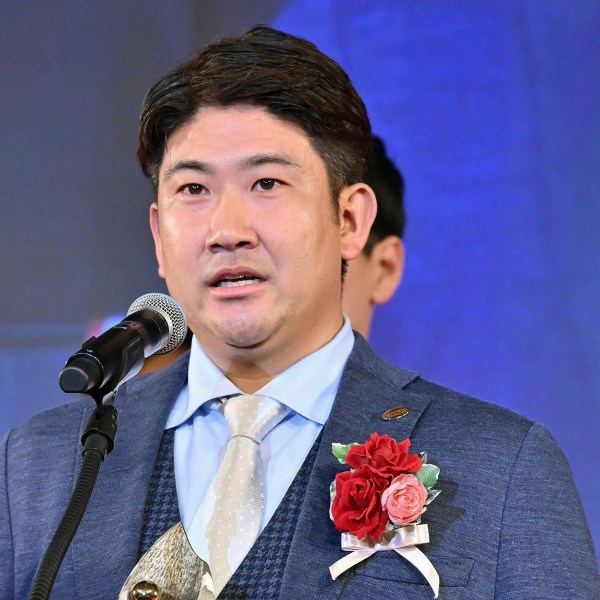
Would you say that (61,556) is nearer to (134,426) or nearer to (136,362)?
Result: (136,362)

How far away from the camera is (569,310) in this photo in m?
2.93

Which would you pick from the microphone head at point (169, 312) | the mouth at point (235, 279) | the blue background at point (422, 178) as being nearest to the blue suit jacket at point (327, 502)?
the mouth at point (235, 279)

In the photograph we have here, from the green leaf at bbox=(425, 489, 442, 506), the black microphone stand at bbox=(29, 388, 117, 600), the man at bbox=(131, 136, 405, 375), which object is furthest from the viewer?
the man at bbox=(131, 136, 405, 375)

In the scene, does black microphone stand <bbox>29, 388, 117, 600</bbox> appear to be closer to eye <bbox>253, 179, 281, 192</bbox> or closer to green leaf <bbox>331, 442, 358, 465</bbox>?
green leaf <bbox>331, 442, 358, 465</bbox>

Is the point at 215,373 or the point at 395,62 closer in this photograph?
the point at 215,373

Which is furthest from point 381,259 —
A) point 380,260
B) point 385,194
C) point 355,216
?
point 355,216

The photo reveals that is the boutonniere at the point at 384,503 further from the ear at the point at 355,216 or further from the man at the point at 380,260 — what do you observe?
the man at the point at 380,260

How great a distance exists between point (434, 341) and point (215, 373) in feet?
3.08

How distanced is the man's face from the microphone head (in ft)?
0.78

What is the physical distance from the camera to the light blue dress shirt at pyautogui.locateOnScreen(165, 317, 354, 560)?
7.06ft

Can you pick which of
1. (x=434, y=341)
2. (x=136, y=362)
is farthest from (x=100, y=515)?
(x=434, y=341)

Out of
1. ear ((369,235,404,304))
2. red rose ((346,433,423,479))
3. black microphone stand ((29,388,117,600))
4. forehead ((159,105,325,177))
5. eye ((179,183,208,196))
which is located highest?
ear ((369,235,404,304))

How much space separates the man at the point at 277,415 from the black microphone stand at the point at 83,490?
43cm

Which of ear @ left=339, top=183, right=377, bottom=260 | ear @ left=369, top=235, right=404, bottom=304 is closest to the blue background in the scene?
ear @ left=369, top=235, right=404, bottom=304
